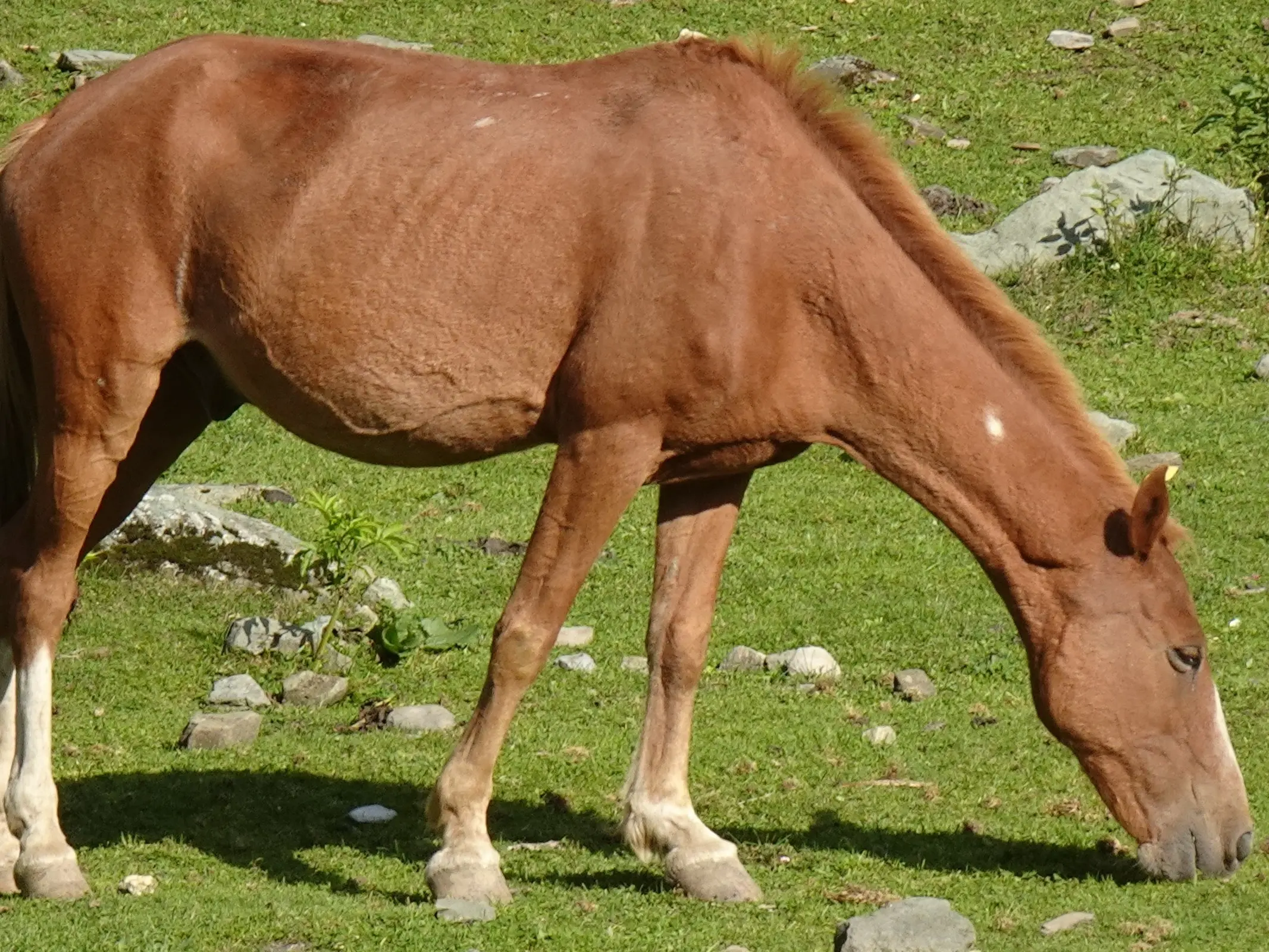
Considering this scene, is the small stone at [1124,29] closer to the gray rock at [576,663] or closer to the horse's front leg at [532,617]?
the gray rock at [576,663]

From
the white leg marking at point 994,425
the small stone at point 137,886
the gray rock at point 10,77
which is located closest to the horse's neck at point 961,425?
the white leg marking at point 994,425

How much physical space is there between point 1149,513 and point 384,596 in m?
4.33

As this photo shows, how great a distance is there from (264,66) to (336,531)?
3026 millimetres

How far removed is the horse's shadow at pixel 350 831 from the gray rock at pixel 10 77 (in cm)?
980

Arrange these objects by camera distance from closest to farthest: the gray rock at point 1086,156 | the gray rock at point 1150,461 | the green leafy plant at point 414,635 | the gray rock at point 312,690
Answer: the gray rock at point 312,690, the green leafy plant at point 414,635, the gray rock at point 1150,461, the gray rock at point 1086,156

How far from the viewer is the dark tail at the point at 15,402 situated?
252 inches

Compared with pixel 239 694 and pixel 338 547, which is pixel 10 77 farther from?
pixel 239 694

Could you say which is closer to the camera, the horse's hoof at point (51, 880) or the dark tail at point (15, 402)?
the horse's hoof at point (51, 880)

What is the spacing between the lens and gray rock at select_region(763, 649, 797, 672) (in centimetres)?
842

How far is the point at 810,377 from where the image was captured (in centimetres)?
595

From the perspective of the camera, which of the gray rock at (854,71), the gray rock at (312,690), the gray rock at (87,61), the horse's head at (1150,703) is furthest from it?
the gray rock at (854,71)

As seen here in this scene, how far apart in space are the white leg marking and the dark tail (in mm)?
3199

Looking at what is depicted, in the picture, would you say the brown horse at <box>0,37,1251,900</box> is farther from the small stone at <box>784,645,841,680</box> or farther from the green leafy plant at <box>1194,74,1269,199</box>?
the green leafy plant at <box>1194,74,1269,199</box>

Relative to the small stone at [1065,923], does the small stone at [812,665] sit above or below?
below
